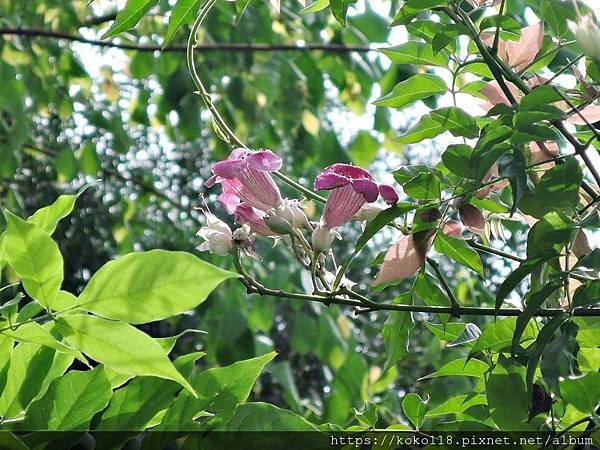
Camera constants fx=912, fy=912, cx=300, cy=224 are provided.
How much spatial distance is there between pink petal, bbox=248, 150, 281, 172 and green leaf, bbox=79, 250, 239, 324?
0.15 m

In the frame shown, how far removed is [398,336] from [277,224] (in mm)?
82

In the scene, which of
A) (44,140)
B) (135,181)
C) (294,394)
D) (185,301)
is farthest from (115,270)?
(44,140)

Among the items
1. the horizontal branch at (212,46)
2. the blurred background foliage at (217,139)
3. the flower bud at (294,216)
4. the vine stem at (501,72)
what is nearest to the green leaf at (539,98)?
the vine stem at (501,72)

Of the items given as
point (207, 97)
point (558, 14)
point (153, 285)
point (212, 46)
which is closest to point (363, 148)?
point (212, 46)

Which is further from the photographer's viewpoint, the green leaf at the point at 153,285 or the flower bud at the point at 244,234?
the flower bud at the point at 244,234

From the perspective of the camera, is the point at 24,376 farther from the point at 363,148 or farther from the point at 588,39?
the point at 363,148

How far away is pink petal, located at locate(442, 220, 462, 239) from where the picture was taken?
42 cm

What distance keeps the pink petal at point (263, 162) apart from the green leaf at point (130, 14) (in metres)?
0.08

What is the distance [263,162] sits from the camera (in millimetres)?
429

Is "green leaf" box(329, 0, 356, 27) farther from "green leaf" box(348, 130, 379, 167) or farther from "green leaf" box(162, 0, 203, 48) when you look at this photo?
"green leaf" box(348, 130, 379, 167)

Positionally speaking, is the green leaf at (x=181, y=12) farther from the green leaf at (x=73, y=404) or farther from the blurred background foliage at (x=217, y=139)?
the blurred background foliage at (x=217, y=139)

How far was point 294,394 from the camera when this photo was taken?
5.45 ft

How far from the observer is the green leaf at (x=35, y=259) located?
29cm

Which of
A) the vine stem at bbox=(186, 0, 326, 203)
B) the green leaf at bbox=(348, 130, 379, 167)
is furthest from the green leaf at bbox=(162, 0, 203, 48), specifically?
the green leaf at bbox=(348, 130, 379, 167)
